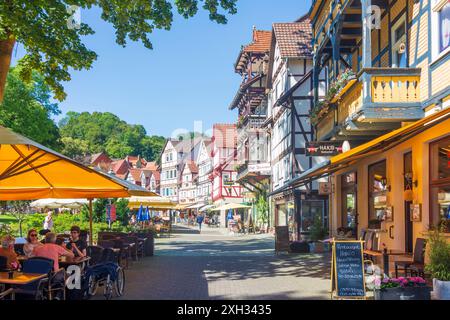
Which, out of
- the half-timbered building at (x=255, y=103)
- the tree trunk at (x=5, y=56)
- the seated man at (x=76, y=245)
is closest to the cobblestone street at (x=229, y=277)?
the seated man at (x=76, y=245)

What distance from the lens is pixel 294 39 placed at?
115ft

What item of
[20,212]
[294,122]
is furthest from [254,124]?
[20,212]

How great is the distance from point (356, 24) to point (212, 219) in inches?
2129

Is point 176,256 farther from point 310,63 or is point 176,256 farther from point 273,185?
point 273,185

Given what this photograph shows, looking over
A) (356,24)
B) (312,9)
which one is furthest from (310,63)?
(356,24)

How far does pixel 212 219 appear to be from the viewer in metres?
69.9

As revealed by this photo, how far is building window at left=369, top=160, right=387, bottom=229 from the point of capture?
642 inches

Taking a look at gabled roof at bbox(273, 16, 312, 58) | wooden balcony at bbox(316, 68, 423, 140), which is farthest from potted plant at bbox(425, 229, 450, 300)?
gabled roof at bbox(273, 16, 312, 58)

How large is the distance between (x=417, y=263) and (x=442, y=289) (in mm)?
2475

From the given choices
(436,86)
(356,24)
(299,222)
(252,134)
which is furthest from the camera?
(252,134)

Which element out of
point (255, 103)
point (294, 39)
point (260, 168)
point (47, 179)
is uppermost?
point (294, 39)

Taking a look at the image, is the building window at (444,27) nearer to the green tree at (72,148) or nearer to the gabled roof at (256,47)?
the gabled roof at (256,47)

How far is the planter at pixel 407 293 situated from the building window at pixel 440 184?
10.8 feet

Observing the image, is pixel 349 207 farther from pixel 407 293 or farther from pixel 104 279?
pixel 407 293
